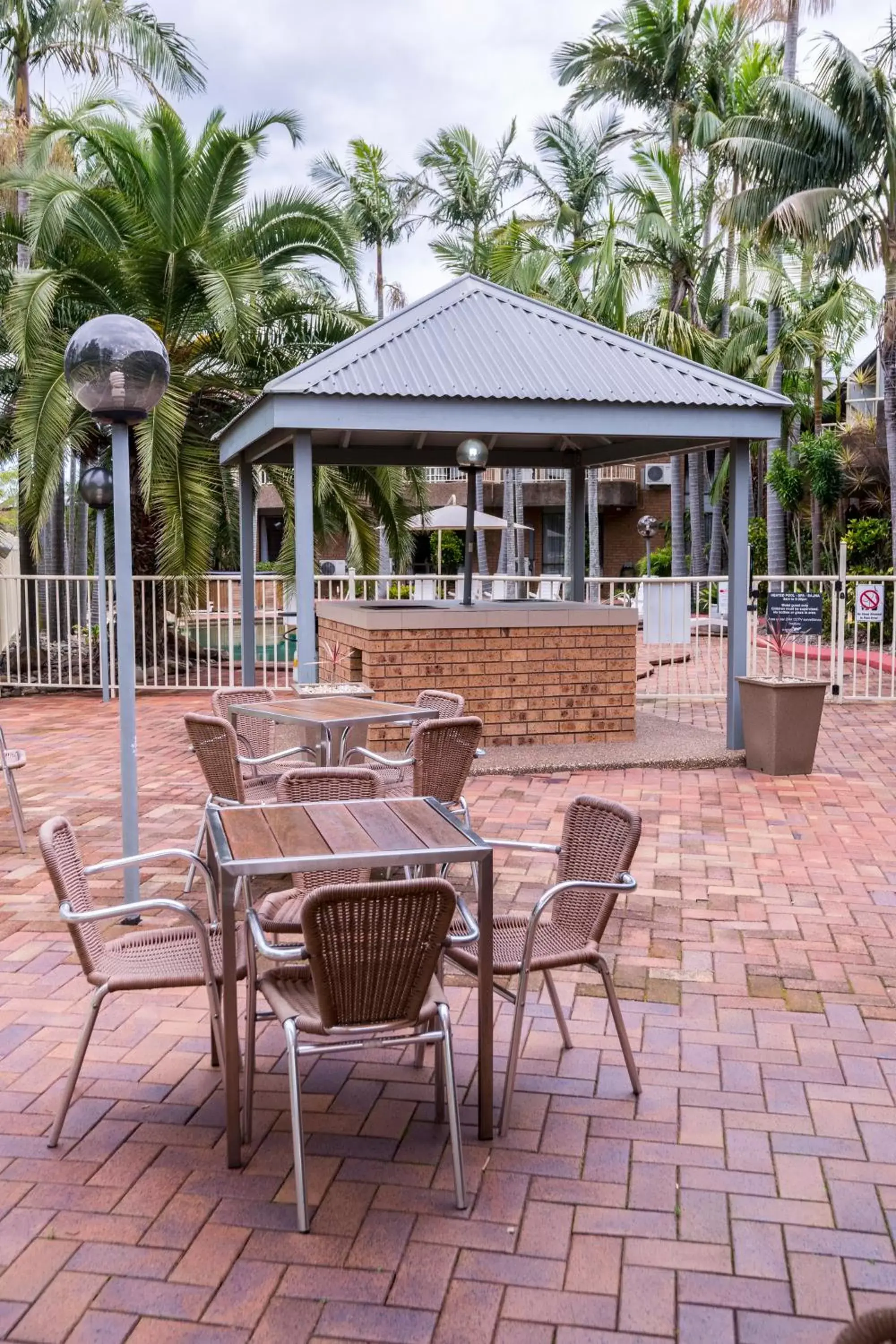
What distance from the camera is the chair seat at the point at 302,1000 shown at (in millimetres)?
3158

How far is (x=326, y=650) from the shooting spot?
37.6 ft

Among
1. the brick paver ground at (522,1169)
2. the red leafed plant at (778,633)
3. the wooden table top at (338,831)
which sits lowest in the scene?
the brick paver ground at (522,1169)

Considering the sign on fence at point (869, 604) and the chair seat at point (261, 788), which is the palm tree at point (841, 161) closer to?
the sign on fence at point (869, 604)

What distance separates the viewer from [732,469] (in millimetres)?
9609

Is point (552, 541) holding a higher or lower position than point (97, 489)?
higher

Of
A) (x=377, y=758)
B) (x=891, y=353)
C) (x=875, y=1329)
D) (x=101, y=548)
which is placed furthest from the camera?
(x=891, y=353)

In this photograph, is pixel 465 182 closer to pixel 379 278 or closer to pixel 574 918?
pixel 379 278

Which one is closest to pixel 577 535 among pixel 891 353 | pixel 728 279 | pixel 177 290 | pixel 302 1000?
pixel 177 290

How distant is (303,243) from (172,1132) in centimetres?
1313

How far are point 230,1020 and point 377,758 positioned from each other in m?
2.77

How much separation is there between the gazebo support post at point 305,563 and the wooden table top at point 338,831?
447 centimetres

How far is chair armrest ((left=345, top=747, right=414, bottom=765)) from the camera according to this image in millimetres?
5762

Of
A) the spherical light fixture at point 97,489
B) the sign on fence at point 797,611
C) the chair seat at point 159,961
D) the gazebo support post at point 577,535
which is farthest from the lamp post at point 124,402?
the spherical light fixture at point 97,489

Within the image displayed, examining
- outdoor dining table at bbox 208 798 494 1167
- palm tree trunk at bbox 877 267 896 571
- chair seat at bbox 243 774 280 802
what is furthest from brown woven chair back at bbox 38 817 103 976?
palm tree trunk at bbox 877 267 896 571
